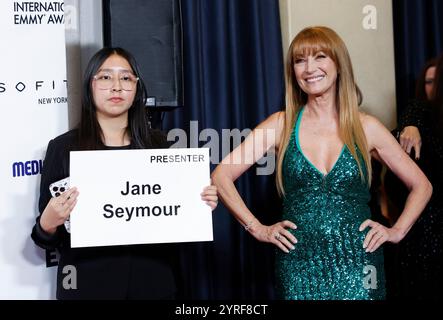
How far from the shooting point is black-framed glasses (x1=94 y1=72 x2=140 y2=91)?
1792mm

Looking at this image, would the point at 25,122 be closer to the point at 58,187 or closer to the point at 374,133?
the point at 58,187

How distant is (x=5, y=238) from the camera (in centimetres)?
195

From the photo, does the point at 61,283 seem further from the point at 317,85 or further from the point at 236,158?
the point at 317,85

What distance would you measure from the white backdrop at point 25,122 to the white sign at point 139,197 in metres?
0.36

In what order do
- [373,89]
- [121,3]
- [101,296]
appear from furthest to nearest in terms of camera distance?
[373,89], [121,3], [101,296]

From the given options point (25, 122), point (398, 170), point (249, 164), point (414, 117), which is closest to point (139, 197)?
point (249, 164)

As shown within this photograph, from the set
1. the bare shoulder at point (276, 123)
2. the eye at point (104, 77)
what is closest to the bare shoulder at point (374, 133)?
the bare shoulder at point (276, 123)

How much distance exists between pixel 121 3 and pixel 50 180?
2.50ft

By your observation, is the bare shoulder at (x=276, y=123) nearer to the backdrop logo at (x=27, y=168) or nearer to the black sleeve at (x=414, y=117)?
the black sleeve at (x=414, y=117)

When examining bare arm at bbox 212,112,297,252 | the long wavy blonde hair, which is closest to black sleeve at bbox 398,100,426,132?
the long wavy blonde hair

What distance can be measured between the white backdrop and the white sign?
361 mm

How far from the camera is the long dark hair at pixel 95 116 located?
A: 178 centimetres

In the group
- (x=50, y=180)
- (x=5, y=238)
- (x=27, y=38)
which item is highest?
(x=27, y=38)

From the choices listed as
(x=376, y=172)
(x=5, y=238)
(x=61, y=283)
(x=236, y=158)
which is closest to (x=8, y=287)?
(x=5, y=238)
